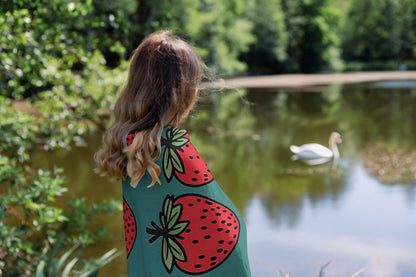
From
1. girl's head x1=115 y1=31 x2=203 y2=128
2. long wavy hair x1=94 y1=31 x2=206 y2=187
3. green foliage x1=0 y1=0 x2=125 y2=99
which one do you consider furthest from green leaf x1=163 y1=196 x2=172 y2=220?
green foliage x1=0 y1=0 x2=125 y2=99

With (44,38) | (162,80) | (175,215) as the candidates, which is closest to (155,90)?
(162,80)

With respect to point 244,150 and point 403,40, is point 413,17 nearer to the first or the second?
point 403,40

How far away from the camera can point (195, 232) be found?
4.87 ft

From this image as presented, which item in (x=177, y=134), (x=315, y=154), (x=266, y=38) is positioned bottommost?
(x=266, y=38)

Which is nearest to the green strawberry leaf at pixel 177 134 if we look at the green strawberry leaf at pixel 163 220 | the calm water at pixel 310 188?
the green strawberry leaf at pixel 163 220

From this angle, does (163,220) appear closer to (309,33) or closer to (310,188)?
(310,188)

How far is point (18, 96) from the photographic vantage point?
13.0 ft

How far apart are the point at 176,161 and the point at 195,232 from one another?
9.1 inches

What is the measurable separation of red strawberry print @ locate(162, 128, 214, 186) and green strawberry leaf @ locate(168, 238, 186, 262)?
0.66ft

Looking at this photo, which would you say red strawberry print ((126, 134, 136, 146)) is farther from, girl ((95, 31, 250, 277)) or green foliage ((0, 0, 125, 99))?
green foliage ((0, 0, 125, 99))

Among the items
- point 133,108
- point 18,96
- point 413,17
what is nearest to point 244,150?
point 18,96

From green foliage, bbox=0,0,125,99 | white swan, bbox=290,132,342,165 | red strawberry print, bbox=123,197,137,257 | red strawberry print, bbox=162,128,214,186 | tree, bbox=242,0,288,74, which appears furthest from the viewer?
tree, bbox=242,0,288,74

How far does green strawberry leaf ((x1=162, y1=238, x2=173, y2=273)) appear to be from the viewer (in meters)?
1.51

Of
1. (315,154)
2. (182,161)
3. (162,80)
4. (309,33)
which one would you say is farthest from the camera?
(309,33)
